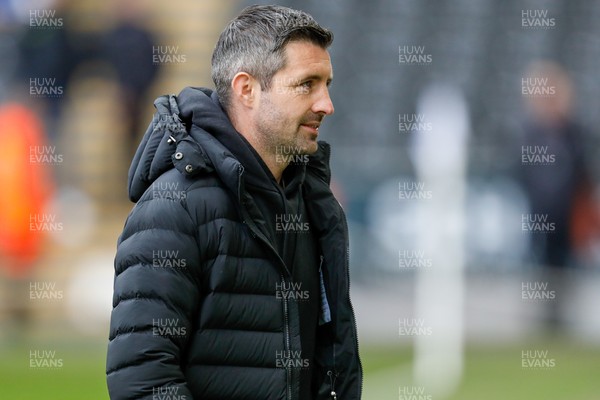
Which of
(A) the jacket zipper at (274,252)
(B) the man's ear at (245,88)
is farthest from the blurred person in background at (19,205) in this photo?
(A) the jacket zipper at (274,252)

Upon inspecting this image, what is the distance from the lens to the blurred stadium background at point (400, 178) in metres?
9.26

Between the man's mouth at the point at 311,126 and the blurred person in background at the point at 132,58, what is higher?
the blurred person in background at the point at 132,58

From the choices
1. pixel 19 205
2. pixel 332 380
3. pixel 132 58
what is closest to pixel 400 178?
pixel 132 58

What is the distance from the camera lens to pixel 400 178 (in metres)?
10.7

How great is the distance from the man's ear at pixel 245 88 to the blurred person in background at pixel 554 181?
699 cm

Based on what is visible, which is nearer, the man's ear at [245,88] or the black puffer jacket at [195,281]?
the black puffer jacket at [195,281]

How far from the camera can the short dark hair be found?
3316mm

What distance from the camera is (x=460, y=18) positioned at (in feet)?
43.2

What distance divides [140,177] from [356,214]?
280 inches

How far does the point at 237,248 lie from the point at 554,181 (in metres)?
7.37

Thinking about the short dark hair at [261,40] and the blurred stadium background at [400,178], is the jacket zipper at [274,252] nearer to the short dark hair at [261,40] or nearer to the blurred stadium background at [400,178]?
the short dark hair at [261,40]

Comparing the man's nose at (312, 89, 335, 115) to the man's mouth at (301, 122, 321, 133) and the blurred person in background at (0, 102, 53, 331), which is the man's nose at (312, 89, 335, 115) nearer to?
the man's mouth at (301, 122, 321, 133)

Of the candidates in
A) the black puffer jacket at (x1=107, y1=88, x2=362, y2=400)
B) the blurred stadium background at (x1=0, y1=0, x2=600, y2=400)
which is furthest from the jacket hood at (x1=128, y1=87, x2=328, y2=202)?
the blurred stadium background at (x1=0, y1=0, x2=600, y2=400)

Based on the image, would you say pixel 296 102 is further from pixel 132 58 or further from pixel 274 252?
pixel 132 58
